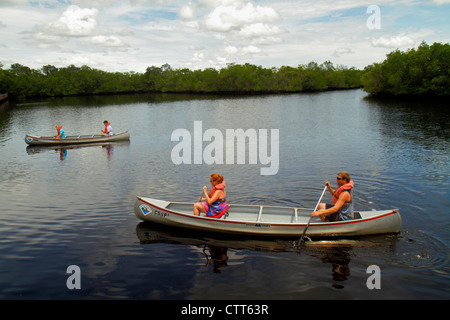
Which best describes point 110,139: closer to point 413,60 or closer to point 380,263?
point 380,263

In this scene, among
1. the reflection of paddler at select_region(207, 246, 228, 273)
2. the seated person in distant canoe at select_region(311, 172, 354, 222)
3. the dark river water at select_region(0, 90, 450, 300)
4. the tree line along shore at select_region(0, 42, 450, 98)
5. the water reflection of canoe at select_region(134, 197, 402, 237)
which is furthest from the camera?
the tree line along shore at select_region(0, 42, 450, 98)

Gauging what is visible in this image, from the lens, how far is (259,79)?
145750 millimetres

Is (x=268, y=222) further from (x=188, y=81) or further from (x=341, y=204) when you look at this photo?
(x=188, y=81)

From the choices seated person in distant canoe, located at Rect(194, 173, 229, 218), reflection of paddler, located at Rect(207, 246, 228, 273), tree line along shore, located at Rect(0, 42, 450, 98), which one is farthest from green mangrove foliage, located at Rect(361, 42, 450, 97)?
reflection of paddler, located at Rect(207, 246, 228, 273)

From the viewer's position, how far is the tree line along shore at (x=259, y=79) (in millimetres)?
70562

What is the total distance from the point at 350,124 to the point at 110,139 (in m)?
29.3

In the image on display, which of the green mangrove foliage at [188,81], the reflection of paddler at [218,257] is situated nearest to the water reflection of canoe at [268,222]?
the reflection of paddler at [218,257]

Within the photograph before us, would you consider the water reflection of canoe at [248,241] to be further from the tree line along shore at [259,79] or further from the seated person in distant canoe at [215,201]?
the tree line along shore at [259,79]

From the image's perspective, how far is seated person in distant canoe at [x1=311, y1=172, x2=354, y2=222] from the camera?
11664 mm

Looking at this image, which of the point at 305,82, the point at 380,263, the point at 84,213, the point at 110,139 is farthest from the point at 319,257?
the point at 305,82

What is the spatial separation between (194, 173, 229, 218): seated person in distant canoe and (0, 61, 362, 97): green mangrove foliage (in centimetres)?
13122

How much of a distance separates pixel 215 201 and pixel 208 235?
1.36 m

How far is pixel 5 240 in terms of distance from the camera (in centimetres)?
1244

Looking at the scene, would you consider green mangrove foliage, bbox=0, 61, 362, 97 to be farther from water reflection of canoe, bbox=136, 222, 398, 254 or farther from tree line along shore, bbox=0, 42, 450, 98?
water reflection of canoe, bbox=136, 222, 398, 254
